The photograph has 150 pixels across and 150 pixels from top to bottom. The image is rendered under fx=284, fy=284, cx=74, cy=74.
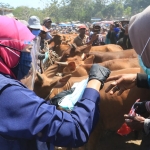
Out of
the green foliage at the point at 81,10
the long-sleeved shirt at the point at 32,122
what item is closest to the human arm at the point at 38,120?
the long-sleeved shirt at the point at 32,122

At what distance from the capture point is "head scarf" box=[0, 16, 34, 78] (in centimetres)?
173

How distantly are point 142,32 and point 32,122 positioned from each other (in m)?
0.80

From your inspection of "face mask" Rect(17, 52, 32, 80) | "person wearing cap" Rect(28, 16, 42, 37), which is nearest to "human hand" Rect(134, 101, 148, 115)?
"face mask" Rect(17, 52, 32, 80)

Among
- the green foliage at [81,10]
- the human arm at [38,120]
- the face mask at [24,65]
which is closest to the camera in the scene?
the human arm at [38,120]

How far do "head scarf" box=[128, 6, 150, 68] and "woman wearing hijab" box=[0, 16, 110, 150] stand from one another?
384mm

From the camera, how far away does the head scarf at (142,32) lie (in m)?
1.59

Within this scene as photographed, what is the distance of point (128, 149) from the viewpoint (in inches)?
198

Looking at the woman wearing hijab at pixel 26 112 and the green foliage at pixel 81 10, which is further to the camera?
the green foliage at pixel 81 10

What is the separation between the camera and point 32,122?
5.13 ft

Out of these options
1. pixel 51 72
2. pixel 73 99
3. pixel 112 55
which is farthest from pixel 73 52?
pixel 73 99

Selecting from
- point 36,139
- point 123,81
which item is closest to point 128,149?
point 123,81

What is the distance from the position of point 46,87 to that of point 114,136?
6.83 ft

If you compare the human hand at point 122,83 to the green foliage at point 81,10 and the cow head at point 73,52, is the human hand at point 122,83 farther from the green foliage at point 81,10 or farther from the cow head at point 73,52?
the green foliage at point 81,10

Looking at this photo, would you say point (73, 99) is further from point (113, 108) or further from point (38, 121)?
point (113, 108)
